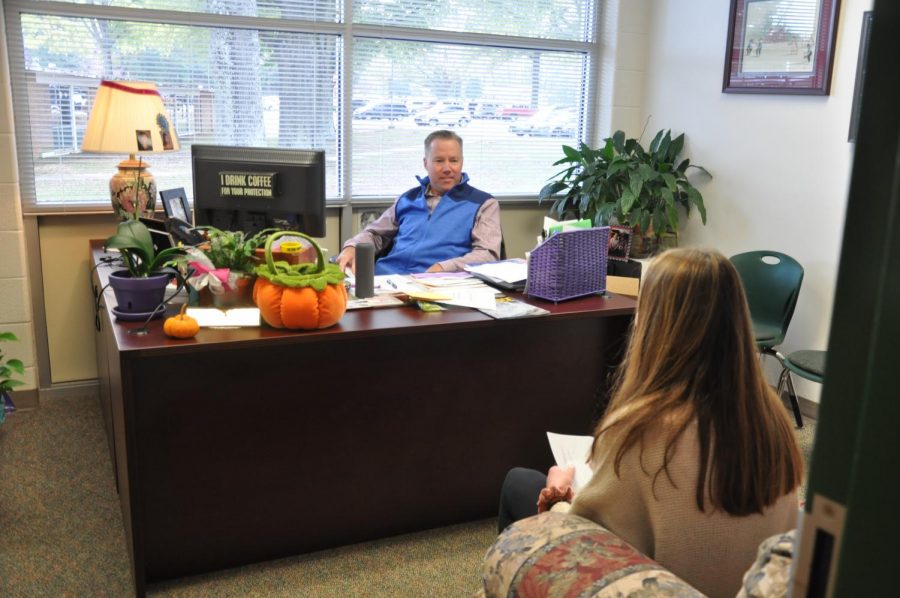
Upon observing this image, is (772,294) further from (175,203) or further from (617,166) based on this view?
(175,203)

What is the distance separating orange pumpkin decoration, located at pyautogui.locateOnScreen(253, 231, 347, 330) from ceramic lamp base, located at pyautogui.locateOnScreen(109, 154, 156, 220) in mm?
1398

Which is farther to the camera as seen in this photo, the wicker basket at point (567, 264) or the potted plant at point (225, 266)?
the wicker basket at point (567, 264)

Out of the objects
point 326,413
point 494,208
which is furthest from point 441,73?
point 326,413

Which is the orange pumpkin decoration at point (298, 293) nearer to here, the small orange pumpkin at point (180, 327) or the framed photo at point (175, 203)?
the small orange pumpkin at point (180, 327)

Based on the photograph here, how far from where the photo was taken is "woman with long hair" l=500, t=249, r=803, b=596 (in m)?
1.39

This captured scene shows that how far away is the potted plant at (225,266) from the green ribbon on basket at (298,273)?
13 centimetres

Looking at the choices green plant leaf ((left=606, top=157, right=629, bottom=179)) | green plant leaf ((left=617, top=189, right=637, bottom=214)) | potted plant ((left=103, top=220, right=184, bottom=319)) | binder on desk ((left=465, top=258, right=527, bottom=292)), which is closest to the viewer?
potted plant ((left=103, top=220, right=184, bottom=319))

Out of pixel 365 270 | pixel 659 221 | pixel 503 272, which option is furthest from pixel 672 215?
pixel 365 270

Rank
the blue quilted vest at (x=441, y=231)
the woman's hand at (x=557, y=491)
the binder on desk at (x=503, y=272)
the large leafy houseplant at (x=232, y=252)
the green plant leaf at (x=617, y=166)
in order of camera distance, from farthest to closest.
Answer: the green plant leaf at (x=617, y=166) < the blue quilted vest at (x=441, y=231) < the binder on desk at (x=503, y=272) < the large leafy houseplant at (x=232, y=252) < the woman's hand at (x=557, y=491)

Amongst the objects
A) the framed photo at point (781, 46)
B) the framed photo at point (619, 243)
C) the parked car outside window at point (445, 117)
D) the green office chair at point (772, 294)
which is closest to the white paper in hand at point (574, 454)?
the framed photo at point (619, 243)

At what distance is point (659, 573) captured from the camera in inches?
46.9

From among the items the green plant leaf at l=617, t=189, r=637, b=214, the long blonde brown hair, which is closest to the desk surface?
the long blonde brown hair

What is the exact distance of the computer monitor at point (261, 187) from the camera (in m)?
2.84

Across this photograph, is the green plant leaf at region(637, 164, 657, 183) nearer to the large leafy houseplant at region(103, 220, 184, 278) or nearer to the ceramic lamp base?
the ceramic lamp base
